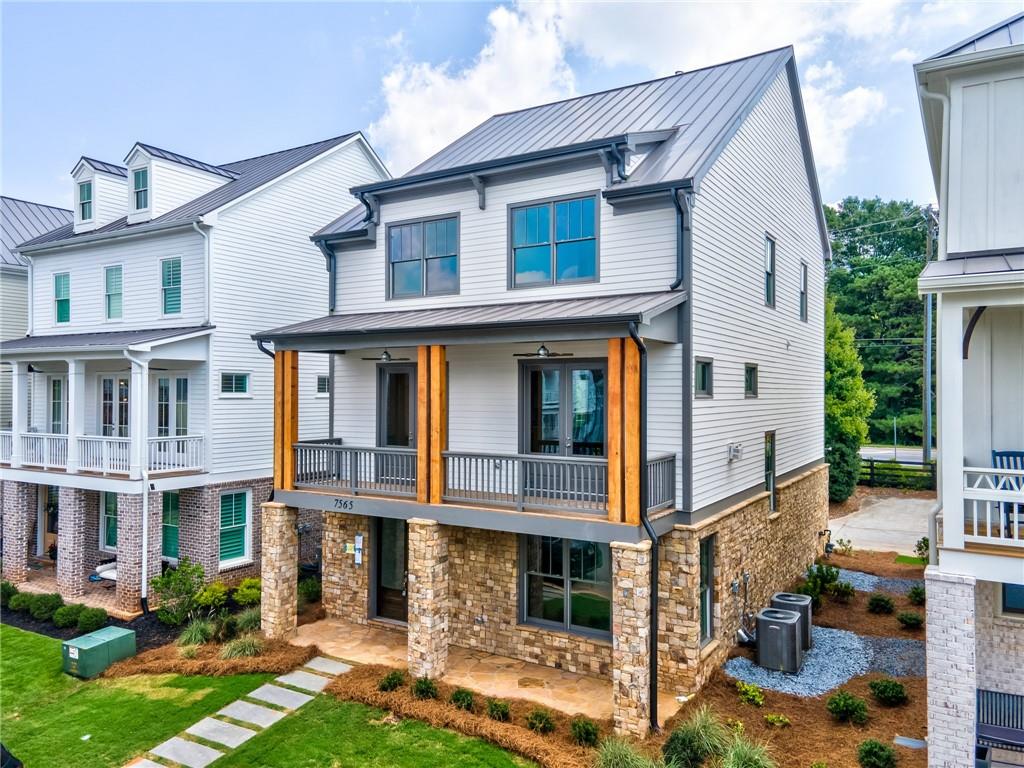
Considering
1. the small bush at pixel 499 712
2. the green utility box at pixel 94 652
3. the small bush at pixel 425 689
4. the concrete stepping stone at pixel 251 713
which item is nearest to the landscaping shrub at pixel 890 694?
the small bush at pixel 499 712

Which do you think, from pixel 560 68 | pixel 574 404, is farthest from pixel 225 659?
pixel 560 68

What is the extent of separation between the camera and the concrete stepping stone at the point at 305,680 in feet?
33.8

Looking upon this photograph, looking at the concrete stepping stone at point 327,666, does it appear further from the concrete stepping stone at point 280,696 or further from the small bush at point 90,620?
the small bush at point 90,620

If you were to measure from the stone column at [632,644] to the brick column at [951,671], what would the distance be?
325 cm

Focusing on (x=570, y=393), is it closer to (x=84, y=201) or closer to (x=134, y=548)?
(x=134, y=548)

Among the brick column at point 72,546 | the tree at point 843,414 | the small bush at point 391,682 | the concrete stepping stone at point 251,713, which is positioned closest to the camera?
the concrete stepping stone at point 251,713

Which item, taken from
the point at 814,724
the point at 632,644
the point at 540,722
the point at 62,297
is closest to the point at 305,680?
the point at 540,722

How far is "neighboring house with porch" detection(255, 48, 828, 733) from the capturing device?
378 inches

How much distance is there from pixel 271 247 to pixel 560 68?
14053 mm

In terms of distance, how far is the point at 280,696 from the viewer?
10062mm

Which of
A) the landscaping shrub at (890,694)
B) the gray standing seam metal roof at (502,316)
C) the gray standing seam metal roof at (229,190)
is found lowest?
the landscaping shrub at (890,694)

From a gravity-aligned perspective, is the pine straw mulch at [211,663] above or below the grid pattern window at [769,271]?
below

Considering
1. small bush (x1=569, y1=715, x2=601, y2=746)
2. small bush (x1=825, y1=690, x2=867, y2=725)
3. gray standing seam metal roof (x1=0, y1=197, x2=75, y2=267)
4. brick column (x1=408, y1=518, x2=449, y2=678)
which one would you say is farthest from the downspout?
gray standing seam metal roof (x1=0, y1=197, x2=75, y2=267)

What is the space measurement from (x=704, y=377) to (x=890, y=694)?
5.40 metres
